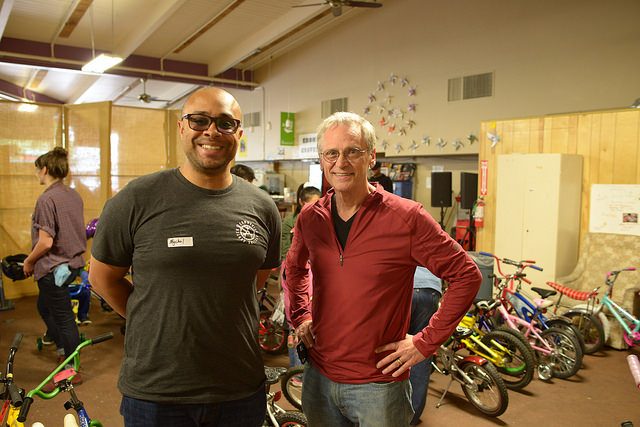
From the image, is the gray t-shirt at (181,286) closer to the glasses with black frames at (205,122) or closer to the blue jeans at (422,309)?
the glasses with black frames at (205,122)

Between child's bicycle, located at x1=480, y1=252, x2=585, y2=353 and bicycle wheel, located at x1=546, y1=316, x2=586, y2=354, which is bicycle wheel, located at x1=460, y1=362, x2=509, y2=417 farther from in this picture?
bicycle wheel, located at x1=546, y1=316, x2=586, y2=354

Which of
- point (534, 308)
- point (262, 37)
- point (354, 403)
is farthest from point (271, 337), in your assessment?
point (262, 37)

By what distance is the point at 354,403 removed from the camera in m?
1.59

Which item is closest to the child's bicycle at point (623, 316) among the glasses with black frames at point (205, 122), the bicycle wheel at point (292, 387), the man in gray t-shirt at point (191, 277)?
the bicycle wheel at point (292, 387)

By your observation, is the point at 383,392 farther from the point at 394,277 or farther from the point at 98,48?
the point at 98,48

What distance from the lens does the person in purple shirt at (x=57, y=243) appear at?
11.8 ft

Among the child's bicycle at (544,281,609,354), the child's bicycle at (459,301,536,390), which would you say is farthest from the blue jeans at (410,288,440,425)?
the child's bicycle at (544,281,609,354)

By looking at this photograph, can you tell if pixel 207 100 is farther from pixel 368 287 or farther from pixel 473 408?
pixel 473 408

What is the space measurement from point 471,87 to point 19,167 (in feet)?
22.0

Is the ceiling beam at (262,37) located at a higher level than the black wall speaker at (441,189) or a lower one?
higher

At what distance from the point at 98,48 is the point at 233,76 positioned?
3372 millimetres

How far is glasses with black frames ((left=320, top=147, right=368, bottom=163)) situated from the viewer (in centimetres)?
161

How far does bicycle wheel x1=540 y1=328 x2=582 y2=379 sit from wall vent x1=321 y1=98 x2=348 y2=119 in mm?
7164

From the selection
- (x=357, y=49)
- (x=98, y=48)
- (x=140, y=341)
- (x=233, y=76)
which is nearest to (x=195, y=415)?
(x=140, y=341)
